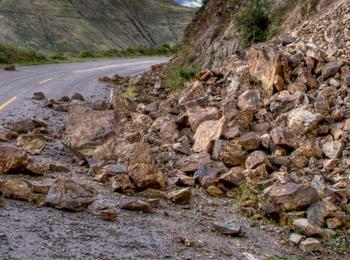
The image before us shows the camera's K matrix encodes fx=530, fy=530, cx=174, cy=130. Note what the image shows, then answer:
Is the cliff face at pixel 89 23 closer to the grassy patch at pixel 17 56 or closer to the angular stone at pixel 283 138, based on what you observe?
the grassy patch at pixel 17 56

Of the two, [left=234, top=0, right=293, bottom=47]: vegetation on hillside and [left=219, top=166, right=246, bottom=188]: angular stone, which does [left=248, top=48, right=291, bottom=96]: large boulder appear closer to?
[left=219, top=166, right=246, bottom=188]: angular stone

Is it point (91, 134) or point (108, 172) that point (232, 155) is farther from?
point (91, 134)

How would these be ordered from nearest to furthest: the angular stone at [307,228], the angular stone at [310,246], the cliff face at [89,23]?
the angular stone at [310,246]
the angular stone at [307,228]
the cliff face at [89,23]

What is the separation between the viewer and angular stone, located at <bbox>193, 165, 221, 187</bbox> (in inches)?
332

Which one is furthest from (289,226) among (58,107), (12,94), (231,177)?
(12,94)

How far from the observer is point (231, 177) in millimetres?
8336

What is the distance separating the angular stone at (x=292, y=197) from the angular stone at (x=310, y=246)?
2.57 ft

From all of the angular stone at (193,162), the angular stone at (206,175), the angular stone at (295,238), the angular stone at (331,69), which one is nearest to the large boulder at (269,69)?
the angular stone at (331,69)

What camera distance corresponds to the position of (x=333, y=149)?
862cm

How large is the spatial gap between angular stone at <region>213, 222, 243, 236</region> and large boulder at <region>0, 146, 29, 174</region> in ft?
10.0

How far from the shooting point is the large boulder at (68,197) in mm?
6627

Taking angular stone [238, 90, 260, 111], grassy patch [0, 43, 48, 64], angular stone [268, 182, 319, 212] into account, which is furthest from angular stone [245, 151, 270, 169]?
grassy patch [0, 43, 48, 64]

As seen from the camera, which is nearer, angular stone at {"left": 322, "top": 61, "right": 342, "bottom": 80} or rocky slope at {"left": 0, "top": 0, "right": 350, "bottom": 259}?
rocky slope at {"left": 0, "top": 0, "right": 350, "bottom": 259}

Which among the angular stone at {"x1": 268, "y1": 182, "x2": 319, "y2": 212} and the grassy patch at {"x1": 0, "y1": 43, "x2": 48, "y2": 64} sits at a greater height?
the grassy patch at {"x1": 0, "y1": 43, "x2": 48, "y2": 64}
